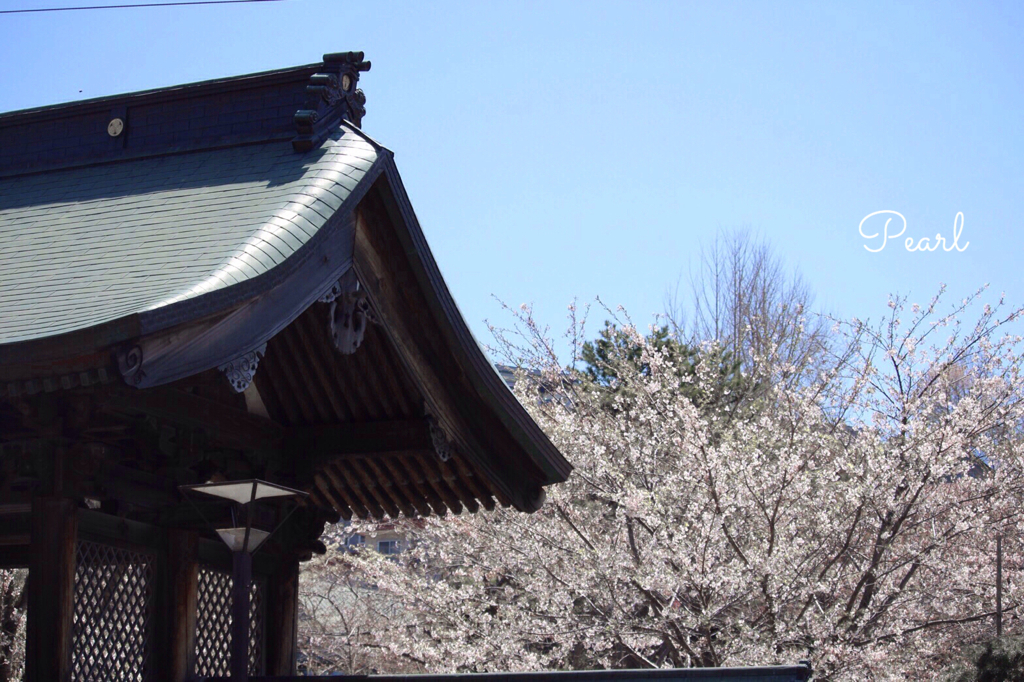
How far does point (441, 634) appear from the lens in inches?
414

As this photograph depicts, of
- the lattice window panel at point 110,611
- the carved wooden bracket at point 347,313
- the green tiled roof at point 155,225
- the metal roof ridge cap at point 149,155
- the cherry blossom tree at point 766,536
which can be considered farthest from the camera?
the cherry blossom tree at point 766,536

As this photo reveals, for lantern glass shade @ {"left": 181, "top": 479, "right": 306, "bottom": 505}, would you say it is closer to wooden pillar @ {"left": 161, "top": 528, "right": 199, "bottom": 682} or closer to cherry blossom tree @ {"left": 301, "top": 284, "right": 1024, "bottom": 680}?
wooden pillar @ {"left": 161, "top": 528, "right": 199, "bottom": 682}

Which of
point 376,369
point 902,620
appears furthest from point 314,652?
point 376,369

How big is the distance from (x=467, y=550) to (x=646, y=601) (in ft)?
6.30

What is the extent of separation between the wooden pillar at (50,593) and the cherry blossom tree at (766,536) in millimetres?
5499

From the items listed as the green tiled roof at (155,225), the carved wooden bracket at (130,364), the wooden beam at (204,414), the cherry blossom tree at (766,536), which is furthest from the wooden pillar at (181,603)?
the cherry blossom tree at (766,536)

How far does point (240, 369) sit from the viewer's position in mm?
3486

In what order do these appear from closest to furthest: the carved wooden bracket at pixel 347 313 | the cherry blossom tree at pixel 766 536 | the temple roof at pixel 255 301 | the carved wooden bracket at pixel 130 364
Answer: the carved wooden bracket at pixel 130 364 < the temple roof at pixel 255 301 < the carved wooden bracket at pixel 347 313 < the cherry blossom tree at pixel 766 536

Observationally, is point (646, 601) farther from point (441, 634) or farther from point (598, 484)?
point (441, 634)

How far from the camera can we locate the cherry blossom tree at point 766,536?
856 centimetres

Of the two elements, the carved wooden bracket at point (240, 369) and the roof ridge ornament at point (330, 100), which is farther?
the roof ridge ornament at point (330, 100)

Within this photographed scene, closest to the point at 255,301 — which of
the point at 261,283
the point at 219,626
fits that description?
the point at 261,283

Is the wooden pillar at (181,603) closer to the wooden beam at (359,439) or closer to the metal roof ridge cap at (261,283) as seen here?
the wooden beam at (359,439)

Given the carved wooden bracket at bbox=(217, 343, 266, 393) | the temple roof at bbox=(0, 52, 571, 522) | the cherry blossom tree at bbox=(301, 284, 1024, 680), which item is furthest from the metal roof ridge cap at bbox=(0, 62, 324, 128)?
the cherry blossom tree at bbox=(301, 284, 1024, 680)
